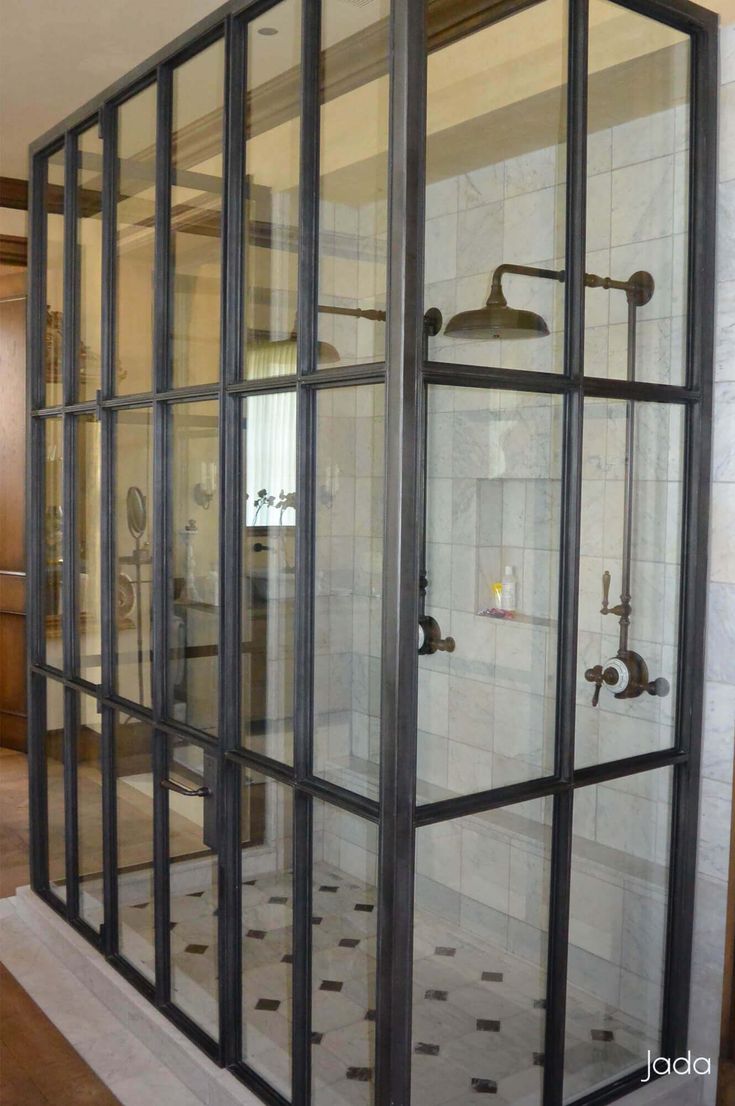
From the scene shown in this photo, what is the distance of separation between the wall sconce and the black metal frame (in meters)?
0.09

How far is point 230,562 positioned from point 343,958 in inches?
33.7

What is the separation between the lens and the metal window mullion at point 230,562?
2.29 m

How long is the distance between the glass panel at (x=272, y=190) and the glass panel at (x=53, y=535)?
1.12m

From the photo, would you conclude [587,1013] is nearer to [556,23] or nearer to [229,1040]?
[229,1040]

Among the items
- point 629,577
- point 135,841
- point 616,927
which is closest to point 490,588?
point 629,577

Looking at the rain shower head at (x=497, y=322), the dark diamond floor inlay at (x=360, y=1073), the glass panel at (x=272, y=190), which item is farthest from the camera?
the glass panel at (x=272, y=190)

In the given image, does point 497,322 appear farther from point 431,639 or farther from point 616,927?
point 616,927

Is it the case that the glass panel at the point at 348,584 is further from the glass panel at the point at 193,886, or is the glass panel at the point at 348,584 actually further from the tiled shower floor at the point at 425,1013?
the glass panel at the point at 193,886

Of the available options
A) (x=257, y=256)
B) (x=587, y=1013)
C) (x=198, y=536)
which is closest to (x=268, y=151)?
(x=257, y=256)

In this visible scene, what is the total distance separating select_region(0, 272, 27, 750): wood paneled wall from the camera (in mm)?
5691

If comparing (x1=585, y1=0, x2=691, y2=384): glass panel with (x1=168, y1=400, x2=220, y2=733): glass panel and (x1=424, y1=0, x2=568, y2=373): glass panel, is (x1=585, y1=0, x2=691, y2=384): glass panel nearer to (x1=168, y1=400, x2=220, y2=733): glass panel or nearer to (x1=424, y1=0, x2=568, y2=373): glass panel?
(x1=424, y1=0, x2=568, y2=373): glass panel

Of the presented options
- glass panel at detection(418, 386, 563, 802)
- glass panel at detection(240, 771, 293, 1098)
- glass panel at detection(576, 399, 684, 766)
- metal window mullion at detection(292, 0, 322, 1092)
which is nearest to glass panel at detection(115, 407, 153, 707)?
glass panel at detection(240, 771, 293, 1098)

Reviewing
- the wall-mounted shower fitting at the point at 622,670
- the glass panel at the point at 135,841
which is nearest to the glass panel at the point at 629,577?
the wall-mounted shower fitting at the point at 622,670

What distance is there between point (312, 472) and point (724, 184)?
1.08 metres
